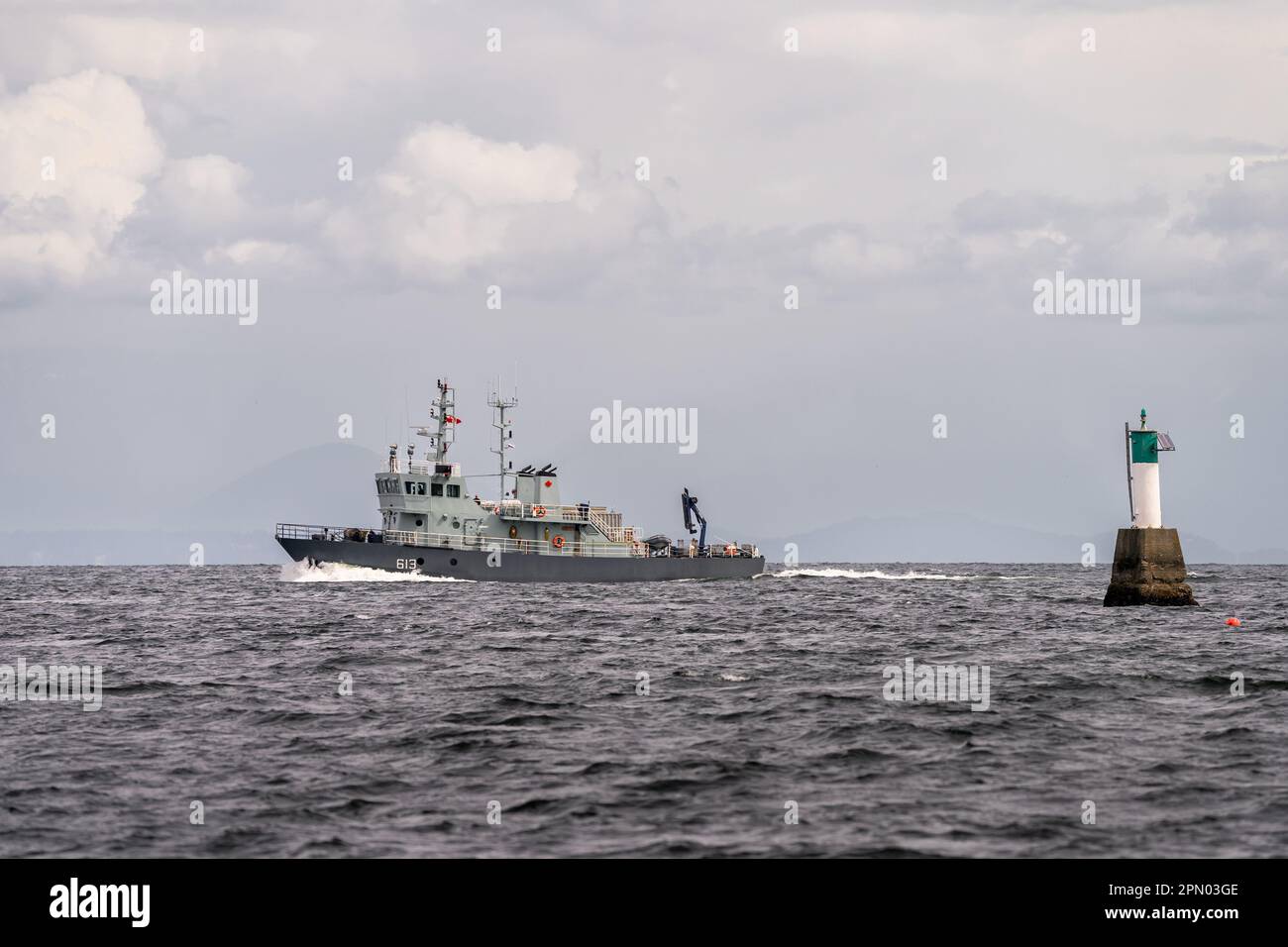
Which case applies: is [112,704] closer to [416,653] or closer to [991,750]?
[416,653]

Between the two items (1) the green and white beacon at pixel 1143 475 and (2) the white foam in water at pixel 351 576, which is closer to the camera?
(1) the green and white beacon at pixel 1143 475

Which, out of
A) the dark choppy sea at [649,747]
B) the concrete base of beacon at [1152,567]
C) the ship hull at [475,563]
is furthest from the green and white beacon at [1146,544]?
the ship hull at [475,563]

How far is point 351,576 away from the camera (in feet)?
250

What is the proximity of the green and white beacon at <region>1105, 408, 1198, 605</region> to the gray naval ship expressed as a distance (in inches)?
1435

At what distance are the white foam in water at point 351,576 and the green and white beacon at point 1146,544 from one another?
39256 mm

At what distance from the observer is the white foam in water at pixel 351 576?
246ft

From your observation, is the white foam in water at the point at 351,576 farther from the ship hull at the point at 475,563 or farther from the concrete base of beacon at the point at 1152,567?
the concrete base of beacon at the point at 1152,567

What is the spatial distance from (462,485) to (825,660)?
148 feet

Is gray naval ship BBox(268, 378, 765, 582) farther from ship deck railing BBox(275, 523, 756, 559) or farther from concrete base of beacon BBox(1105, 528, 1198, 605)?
concrete base of beacon BBox(1105, 528, 1198, 605)

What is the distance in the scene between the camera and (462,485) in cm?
7650

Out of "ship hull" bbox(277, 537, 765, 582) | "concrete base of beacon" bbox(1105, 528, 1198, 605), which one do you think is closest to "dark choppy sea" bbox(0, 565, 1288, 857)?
"concrete base of beacon" bbox(1105, 528, 1198, 605)
